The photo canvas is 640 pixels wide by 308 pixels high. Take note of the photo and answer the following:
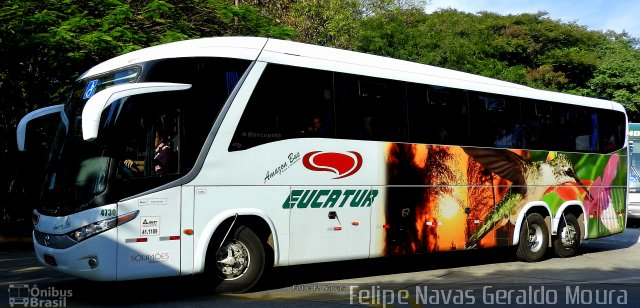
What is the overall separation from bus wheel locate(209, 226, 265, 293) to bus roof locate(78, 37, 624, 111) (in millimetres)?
2344

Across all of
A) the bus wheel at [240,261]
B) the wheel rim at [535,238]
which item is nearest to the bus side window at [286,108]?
the bus wheel at [240,261]

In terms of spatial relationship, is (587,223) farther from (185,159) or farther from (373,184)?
(185,159)

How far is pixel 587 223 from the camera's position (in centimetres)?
1477

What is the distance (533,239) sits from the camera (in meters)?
13.8

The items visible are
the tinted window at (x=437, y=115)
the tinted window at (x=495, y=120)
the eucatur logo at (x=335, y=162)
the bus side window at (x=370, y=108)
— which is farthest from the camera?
the tinted window at (x=495, y=120)

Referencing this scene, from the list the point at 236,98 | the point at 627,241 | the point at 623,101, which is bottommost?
the point at 627,241

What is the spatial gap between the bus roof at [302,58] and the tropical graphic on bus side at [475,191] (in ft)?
3.75

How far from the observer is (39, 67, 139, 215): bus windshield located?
8195mm

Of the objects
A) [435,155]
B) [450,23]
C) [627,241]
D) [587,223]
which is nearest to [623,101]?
[450,23]

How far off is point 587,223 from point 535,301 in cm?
658

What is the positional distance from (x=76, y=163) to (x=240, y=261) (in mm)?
2411

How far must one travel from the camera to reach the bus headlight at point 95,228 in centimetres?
802

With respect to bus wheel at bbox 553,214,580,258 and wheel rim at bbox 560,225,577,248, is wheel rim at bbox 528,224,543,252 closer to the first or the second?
bus wheel at bbox 553,214,580,258

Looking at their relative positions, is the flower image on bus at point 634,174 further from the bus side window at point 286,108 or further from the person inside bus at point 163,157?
the person inside bus at point 163,157
